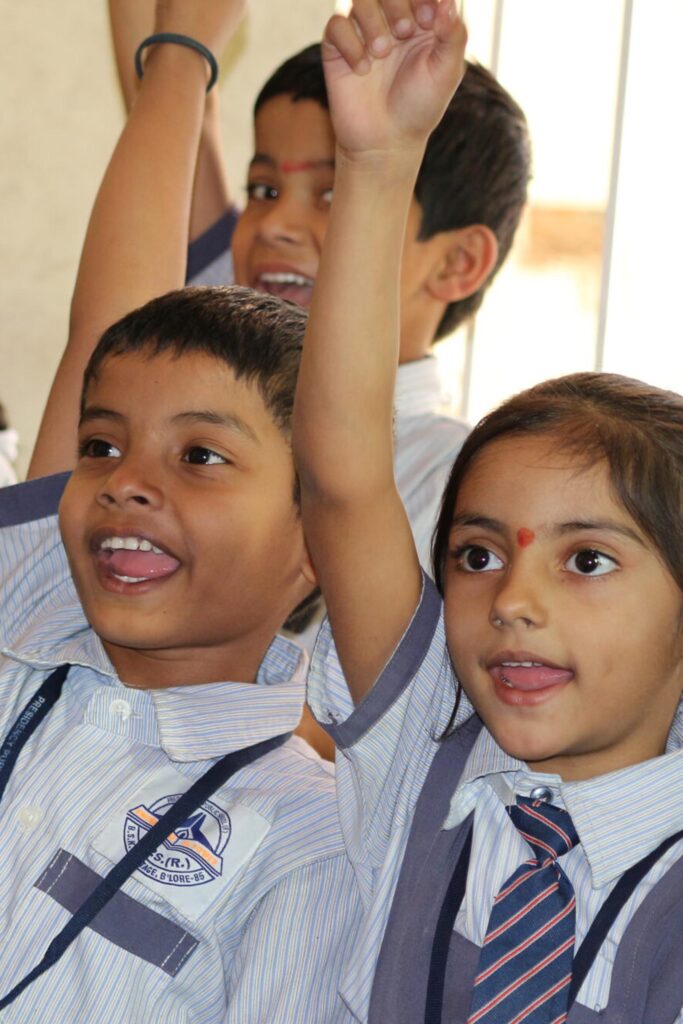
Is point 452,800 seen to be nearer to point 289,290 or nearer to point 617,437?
point 617,437

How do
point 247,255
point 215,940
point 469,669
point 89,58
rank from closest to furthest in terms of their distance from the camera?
1. point 469,669
2. point 215,940
3. point 247,255
4. point 89,58

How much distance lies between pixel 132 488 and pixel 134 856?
1.03 feet

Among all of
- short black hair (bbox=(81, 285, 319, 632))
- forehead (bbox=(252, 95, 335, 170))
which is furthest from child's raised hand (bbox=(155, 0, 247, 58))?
short black hair (bbox=(81, 285, 319, 632))

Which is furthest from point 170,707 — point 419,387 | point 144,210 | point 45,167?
point 45,167

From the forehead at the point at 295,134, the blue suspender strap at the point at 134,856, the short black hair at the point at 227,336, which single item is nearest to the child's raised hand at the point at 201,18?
the forehead at the point at 295,134

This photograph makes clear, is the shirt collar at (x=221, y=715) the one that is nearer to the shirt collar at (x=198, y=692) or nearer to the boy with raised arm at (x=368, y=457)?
the shirt collar at (x=198, y=692)

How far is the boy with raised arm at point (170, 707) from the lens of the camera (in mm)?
1203

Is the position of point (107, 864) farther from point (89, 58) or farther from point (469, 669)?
point (89, 58)

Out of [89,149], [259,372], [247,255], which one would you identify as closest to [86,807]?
[259,372]

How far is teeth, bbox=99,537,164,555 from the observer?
51.8 inches

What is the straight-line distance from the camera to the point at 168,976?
3.94 ft

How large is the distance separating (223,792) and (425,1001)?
0.28 meters

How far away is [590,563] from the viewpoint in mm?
1105

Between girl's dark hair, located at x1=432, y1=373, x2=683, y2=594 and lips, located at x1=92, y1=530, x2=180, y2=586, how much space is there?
251mm
